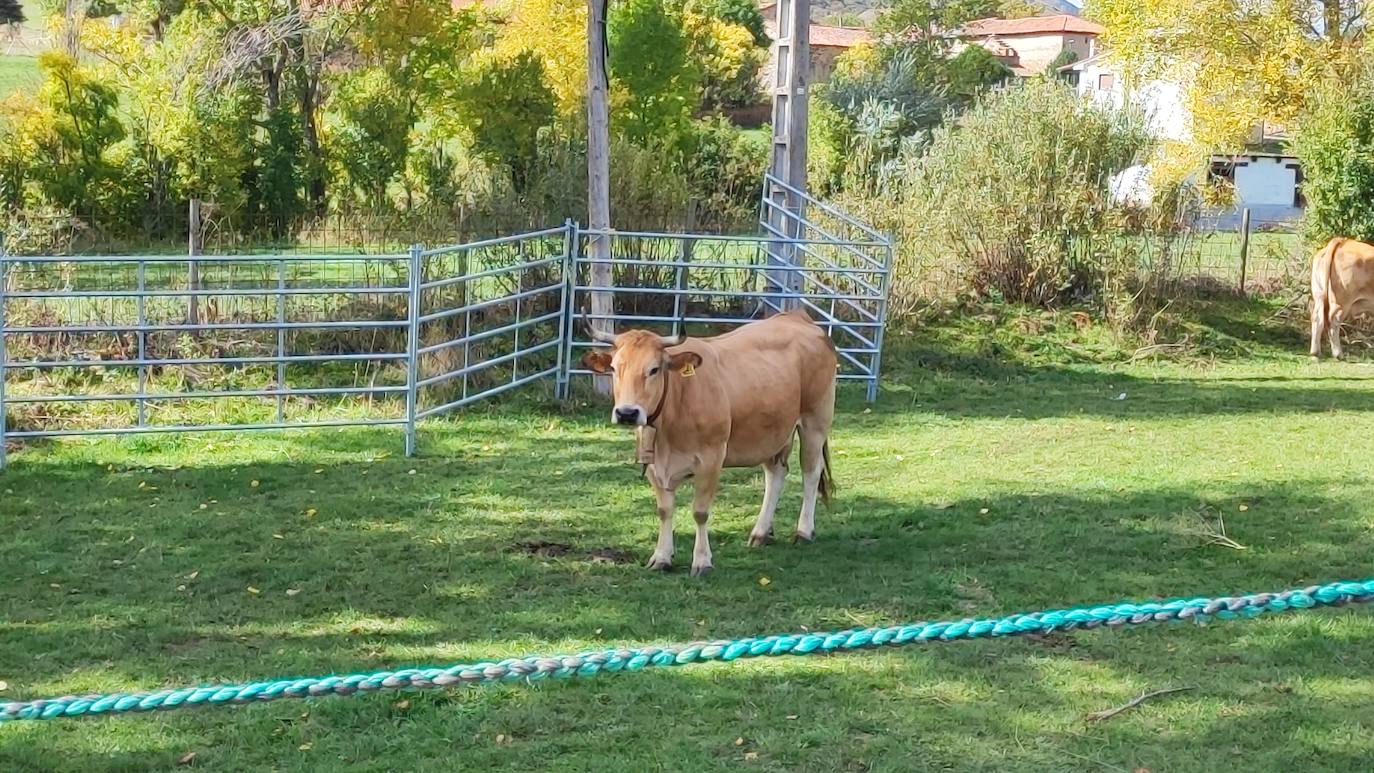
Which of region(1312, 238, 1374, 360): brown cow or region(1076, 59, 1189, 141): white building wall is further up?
region(1076, 59, 1189, 141): white building wall

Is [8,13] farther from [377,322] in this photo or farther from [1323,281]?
[1323,281]

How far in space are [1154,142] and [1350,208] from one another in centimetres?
248

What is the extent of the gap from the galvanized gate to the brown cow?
451 centimetres

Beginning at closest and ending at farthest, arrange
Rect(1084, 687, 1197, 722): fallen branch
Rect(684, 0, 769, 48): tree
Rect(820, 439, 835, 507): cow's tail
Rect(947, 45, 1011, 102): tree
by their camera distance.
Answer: Rect(1084, 687, 1197, 722): fallen branch
Rect(820, 439, 835, 507): cow's tail
Rect(947, 45, 1011, 102): tree
Rect(684, 0, 769, 48): tree

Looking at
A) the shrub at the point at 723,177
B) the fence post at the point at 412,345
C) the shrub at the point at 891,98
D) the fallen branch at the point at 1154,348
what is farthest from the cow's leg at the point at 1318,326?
the shrub at the point at 891,98

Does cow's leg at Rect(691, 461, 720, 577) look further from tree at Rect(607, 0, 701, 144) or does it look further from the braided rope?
tree at Rect(607, 0, 701, 144)

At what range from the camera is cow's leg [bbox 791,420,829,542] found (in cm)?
716

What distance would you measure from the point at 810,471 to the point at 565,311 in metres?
4.28

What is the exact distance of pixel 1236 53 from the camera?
68.0ft

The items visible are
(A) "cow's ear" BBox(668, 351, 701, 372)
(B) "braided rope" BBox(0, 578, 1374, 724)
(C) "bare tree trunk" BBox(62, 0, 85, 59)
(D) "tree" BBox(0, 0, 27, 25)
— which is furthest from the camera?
(D) "tree" BBox(0, 0, 27, 25)

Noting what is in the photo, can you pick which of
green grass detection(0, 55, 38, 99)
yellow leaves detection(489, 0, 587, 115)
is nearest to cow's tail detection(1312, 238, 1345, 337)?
yellow leaves detection(489, 0, 587, 115)

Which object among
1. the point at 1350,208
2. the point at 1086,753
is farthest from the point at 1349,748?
the point at 1350,208

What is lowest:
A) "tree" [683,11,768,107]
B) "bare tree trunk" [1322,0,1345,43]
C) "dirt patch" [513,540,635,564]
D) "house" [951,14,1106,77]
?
"dirt patch" [513,540,635,564]

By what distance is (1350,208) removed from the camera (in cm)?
1582
